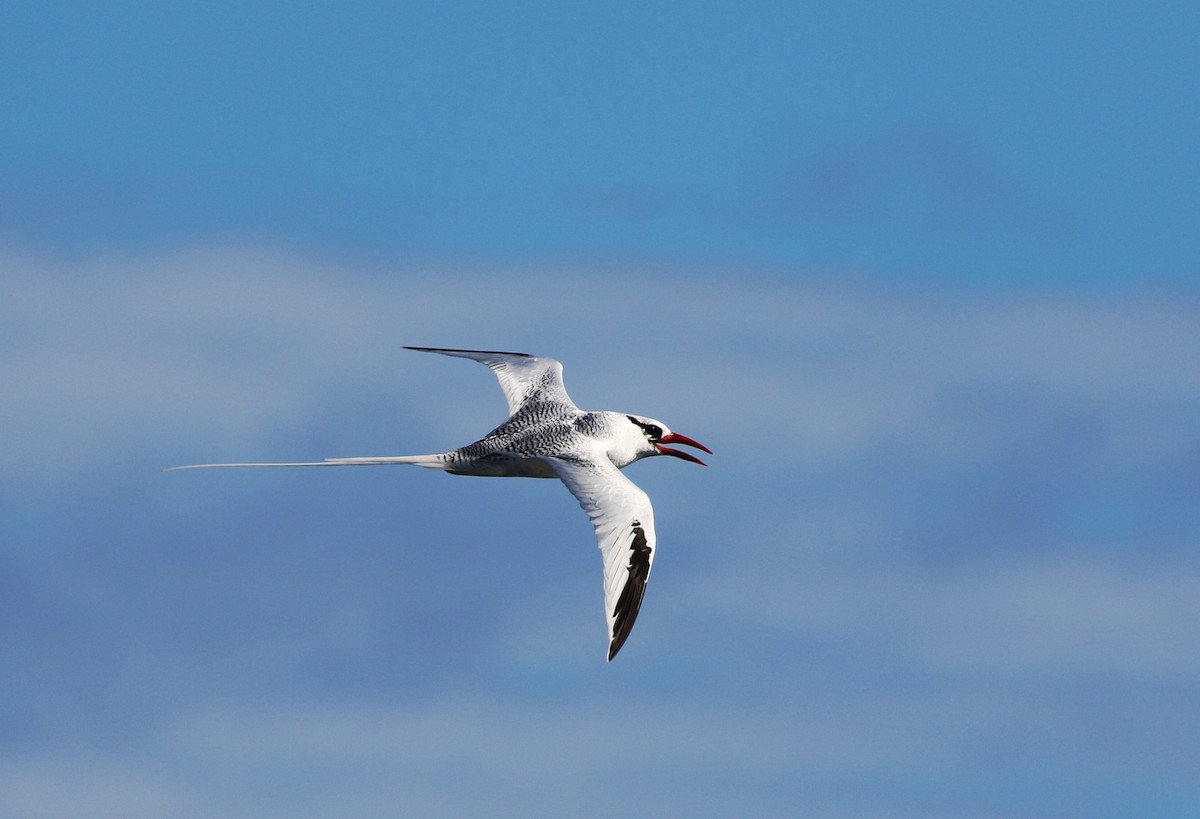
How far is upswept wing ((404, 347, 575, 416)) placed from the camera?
36625 millimetres

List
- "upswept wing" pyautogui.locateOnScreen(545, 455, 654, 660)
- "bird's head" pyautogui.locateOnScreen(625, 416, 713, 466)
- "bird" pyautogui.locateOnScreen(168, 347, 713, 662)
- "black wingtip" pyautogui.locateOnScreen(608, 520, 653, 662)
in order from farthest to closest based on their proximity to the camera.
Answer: "bird's head" pyautogui.locateOnScreen(625, 416, 713, 466), "bird" pyautogui.locateOnScreen(168, 347, 713, 662), "upswept wing" pyautogui.locateOnScreen(545, 455, 654, 660), "black wingtip" pyautogui.locateOnScreen(608, 520, 653, 662)

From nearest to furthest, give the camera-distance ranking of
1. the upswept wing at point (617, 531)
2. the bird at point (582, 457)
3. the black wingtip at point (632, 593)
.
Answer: the black wingtip at point (632, 593) → the upswept wing at point (617, 531) → the bird at point (582, 457)

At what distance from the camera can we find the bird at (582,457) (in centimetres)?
2872

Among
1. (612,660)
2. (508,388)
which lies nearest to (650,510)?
(612,660)

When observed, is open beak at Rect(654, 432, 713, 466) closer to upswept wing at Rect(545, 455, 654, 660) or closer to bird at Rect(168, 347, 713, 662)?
bird at Rect(168, 347, 713, 662)

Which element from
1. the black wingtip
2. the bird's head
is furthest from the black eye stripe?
the black wingtip

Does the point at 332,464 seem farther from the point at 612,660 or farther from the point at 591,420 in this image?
the point at 612,660

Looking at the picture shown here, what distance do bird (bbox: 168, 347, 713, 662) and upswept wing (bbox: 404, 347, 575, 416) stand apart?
18 mm

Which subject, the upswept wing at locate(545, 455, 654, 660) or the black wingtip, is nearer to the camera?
the black wingtip

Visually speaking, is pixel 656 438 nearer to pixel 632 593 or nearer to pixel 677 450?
pixel 677 450

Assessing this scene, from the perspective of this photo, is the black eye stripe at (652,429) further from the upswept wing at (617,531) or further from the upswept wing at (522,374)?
the upswept wing at (617,531)

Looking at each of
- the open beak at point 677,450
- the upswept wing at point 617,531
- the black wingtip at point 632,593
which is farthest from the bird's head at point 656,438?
the black wingtip at point 632,593

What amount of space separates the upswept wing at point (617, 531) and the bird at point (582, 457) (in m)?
0.01

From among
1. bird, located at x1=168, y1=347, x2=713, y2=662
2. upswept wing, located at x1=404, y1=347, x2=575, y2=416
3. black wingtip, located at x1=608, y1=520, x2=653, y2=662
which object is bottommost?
black wingtip, located at x1=608, y1=520, x2=653, y2=662
